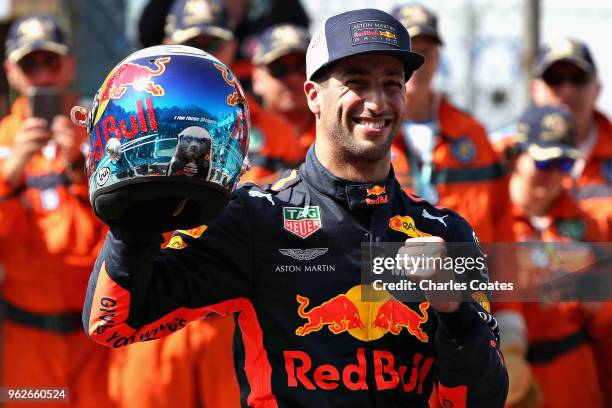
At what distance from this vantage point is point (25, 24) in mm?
8000

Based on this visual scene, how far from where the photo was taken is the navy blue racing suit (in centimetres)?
406

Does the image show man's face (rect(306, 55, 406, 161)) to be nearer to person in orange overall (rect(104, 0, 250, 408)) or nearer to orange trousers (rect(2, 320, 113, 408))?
person in orange overall (rect(104, 0, 250, 408))

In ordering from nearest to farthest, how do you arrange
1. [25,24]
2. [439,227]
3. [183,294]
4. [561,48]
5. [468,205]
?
[183,294], [439,227], [468,205], [25,24], [561,48]

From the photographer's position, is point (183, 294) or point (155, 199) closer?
point (155, 199)

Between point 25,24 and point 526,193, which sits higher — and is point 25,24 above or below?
above

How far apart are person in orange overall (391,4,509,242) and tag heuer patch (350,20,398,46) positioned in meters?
3.06

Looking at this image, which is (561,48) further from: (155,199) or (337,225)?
(155,199)

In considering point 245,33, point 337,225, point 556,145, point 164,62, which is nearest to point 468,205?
point 556,145

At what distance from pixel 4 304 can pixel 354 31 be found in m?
4.05

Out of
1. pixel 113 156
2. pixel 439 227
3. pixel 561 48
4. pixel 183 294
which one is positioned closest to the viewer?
pixel 113 156

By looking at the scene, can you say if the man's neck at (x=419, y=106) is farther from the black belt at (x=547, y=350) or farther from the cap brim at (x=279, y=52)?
the black belt at (x=547, y=350)

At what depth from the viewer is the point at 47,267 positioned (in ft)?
24.6

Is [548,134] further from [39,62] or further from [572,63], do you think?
[39,62]

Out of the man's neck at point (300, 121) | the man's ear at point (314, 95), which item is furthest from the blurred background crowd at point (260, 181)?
the man's ear at point (314, 95)
